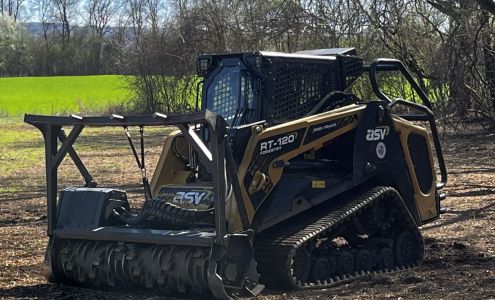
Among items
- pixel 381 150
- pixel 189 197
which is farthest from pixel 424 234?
pixel 189 197

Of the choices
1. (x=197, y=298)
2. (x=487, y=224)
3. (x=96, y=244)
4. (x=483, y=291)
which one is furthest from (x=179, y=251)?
(x=487, y=224)

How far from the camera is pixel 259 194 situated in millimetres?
7426

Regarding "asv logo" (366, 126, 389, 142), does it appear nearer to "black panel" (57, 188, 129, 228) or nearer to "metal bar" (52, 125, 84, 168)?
"black panel" (57, 188, 129, 228)

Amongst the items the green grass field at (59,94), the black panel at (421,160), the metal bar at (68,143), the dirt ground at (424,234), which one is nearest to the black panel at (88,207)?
the metal bar at (68,143)

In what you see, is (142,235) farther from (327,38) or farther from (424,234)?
(327,38)

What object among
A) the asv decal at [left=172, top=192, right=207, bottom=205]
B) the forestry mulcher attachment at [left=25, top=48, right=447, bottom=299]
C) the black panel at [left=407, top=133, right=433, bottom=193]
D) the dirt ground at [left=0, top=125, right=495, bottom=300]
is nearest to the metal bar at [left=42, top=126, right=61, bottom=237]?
the forestry mulcher attachment at [left=25, top=48, right=447, bottom=299]

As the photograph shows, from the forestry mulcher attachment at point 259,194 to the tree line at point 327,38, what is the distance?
5.43m

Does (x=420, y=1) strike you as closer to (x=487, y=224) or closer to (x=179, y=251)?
(x=487, y=224)

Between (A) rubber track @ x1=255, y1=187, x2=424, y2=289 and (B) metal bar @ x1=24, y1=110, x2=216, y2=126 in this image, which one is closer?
(B) metal bar @ x1=24, y1=110, x2=216, y2=126

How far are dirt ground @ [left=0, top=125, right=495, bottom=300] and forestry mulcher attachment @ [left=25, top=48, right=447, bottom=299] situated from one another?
25cm

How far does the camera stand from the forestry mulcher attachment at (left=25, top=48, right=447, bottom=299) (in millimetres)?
6945

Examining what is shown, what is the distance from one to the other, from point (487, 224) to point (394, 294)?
3967 mm

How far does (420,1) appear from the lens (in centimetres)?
1847

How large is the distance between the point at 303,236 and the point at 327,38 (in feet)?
46.2
